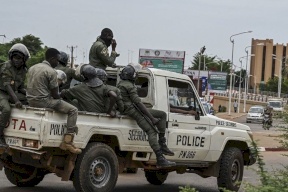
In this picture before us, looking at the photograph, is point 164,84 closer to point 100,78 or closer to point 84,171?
point 100,78

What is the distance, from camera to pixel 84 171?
10.1 metres

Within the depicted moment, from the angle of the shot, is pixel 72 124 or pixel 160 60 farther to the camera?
Answer: pixel 160 60

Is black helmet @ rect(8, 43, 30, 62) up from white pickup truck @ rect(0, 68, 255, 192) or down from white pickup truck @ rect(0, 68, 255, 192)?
up

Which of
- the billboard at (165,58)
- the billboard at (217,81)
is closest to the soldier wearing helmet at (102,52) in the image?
the billboard at (165,58)

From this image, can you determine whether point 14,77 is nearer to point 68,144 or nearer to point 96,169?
point 68,144

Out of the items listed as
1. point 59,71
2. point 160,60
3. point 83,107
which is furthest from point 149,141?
point 160,60

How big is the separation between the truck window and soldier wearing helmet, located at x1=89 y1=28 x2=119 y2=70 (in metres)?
1.09

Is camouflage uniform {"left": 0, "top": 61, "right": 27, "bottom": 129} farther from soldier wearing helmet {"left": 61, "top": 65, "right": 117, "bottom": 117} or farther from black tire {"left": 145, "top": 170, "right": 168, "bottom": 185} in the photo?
black tire {"left": 145, "top": 170, "right": 168, "bottom": 185}

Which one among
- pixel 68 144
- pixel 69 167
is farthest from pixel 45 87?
pixel 69 167

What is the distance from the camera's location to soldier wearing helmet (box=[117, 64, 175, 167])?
425 inches

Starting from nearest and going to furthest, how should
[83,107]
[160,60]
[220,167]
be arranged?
[83,107] < [220,167] < [160,60]

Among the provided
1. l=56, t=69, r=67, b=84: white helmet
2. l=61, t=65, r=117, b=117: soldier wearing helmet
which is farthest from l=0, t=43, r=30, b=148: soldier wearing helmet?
l=61, t=65, r=117, b=117: soldier wearing helmet

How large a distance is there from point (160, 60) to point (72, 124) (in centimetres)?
3667

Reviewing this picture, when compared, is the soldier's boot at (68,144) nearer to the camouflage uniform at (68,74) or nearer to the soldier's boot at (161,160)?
the soldier's boot at (161,160)
